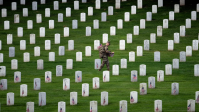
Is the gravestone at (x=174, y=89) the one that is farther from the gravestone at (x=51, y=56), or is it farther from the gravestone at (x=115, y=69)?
the gravestone at (x=51, y=56)

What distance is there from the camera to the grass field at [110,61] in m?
16.2

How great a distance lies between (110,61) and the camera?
2192 cm

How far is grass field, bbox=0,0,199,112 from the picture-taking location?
16.2 metres

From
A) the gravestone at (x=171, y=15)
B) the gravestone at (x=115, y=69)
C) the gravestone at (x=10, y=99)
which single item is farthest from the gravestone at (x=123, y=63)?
the gravestone at (x=171, y=15)

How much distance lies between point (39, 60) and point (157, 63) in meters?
4.91

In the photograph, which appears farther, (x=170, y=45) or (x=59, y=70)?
(x=170, y=45)

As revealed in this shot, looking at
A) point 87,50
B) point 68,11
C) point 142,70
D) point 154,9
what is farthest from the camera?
point 68,11

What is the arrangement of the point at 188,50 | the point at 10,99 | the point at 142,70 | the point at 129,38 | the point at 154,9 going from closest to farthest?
the point at 10,99 < the point at 142,70 < the point at 188,50 < the point at 129,38 < the point at 154,9

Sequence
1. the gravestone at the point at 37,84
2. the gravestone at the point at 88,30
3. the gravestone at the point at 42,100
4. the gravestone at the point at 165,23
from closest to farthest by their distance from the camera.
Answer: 1. the gravestone at the point at 42,100
2. the gravestone at the point at 37,84
3. the gravestone at the point at 88,30
4. the gravestone at the point at 165,23

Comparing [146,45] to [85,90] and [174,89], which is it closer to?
[174,89]

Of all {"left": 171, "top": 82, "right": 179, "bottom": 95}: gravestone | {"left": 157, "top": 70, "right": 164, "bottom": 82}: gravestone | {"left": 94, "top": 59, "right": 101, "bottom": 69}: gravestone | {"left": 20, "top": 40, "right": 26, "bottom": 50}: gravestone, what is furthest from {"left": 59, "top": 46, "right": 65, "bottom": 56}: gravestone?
{"left": 171, "top": 82, "right": 179, "bottom": 95}: gravestone

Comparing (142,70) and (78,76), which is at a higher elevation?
(142,70)

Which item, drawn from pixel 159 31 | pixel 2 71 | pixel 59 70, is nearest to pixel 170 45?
pixel 159 31

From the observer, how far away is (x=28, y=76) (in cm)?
1972
